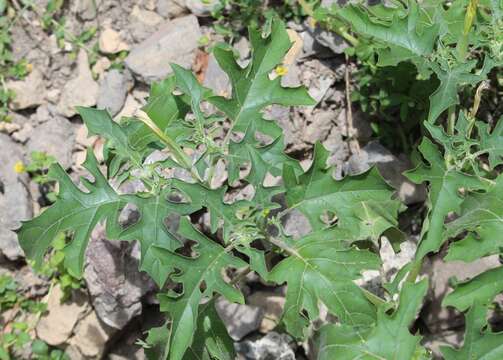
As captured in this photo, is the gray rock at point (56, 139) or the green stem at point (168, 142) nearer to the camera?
the green stem at point (168, 142)

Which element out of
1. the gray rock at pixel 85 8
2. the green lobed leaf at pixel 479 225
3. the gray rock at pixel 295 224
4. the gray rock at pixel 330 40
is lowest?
the gray rock at pixel 295 224

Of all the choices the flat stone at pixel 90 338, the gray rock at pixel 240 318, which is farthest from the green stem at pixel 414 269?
the flat stone at pixel 90 338

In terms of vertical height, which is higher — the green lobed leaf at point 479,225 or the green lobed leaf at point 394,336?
the green lobed leaf at point 479,225

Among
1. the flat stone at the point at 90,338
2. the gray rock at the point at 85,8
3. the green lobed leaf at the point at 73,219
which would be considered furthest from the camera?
the gray rock at the point at 85,8

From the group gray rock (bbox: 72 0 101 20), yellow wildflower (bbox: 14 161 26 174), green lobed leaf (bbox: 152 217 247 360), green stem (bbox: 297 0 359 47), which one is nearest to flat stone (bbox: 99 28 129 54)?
gray rock (bbox: 72 0 101 20)

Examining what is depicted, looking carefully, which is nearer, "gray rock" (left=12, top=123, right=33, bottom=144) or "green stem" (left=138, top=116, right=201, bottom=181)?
"green stem" (left=138, top=116, right=201, bottom=181)

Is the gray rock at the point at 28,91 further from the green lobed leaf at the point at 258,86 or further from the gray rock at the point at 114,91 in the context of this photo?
the green lobed leaf at the point at 258,86

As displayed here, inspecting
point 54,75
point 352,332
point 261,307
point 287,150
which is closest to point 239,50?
point 287,150

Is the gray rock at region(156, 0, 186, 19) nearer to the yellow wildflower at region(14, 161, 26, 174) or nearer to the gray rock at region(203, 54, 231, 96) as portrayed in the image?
the gray rock at region(203, 54, 231, 96)
